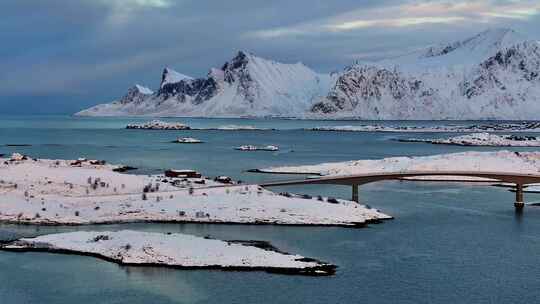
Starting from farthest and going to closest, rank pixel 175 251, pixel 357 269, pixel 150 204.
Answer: pixel 150 204
pixel 175 251
pixel 357 269

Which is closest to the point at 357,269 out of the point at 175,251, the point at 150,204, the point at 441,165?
the point at 175,251

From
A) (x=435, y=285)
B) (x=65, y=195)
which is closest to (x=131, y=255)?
(x=435, y=285)

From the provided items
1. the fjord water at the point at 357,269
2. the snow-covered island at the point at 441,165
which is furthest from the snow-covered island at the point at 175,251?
the snow-covered island at the point at 441,165

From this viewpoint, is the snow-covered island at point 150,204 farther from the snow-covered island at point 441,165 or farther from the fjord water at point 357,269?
the snow-covered island at point 441,165

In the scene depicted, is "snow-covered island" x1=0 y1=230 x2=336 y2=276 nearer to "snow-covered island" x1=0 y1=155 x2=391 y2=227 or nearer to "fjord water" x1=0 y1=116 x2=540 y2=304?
"fjord water" x1=0 y1=116 x2=540 y2=304

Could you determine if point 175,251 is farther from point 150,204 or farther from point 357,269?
point 150,204

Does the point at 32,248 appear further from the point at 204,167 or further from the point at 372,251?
the point at 204,167
